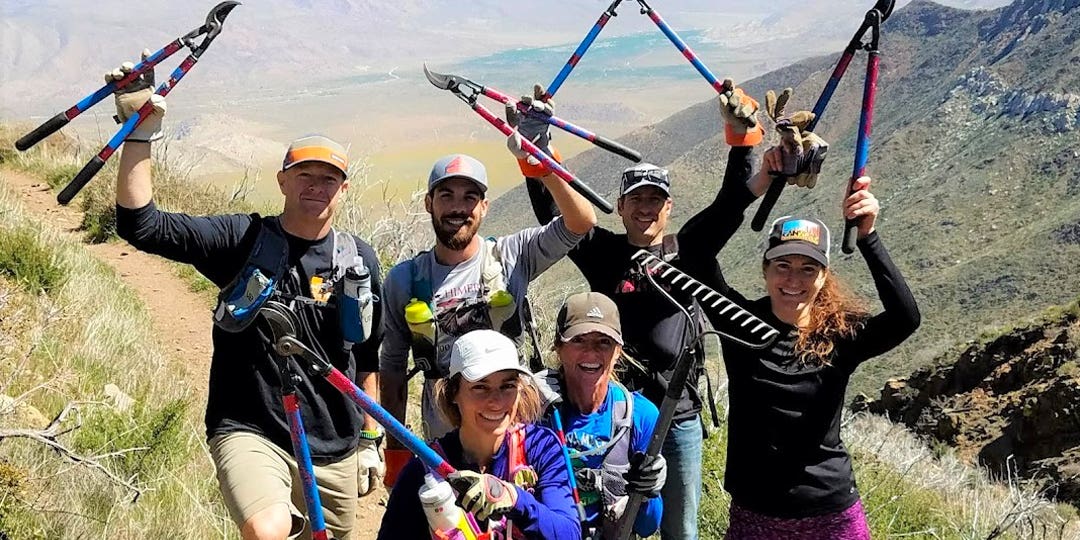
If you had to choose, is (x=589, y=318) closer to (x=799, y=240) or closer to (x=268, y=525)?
(x=799, y=240)

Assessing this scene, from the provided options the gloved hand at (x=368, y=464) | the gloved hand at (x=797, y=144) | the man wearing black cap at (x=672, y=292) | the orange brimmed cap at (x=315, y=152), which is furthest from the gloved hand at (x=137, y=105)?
the gloved hand at (x=797, y=144)

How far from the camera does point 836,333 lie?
3230 millimetres

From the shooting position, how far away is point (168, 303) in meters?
8.71

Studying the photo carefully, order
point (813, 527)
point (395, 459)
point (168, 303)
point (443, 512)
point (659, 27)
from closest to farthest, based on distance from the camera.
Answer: point (443, 512) < point (813, 527) < point (395, 459) < point (659, 27) < point (168, 303)

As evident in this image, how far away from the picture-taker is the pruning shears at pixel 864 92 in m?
3.20

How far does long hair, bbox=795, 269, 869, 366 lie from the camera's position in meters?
3.19

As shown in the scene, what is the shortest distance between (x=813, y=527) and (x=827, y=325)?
2.55 ft

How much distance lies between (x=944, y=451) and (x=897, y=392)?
192 inches

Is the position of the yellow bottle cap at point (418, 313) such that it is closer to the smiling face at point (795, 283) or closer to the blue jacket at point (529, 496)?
the blue jacket at point (529, 496)

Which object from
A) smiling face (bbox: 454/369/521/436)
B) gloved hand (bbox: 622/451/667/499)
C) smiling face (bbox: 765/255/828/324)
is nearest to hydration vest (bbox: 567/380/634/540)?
gloved hand (bbox: 622/451/667/499)

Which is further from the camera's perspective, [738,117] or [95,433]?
[95,433]

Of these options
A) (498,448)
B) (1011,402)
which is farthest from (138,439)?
(1011,402)

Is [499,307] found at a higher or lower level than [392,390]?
higher

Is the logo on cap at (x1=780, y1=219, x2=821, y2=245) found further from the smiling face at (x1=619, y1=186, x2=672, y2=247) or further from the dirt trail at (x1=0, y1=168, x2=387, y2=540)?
the dirt trail at (x1=0, y1=168, x2=387, y2=540)
